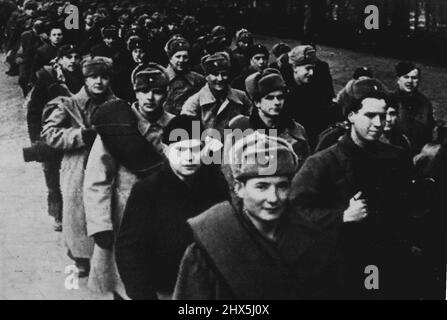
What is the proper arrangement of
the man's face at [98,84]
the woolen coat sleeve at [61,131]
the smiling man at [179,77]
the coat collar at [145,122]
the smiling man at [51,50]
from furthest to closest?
the smiling man at [51,50]
the smiling man at [179,77]
the woolen coat sleeve at [61,131]
the man's face at [98,84]
the coat collar at [145,122]

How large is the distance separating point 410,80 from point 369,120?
2407 millimetres

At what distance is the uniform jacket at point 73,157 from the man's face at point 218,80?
0.96 m

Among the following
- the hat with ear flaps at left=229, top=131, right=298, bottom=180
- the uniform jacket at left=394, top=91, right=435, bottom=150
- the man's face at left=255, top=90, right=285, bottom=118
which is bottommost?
the uniform jacket at left=394, top=91, right=435, bottom=150

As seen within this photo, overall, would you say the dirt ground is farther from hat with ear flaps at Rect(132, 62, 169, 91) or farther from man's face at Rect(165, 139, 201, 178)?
man's face at Rect(165, 139, 201, 178)

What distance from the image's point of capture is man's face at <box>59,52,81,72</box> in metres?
7.88

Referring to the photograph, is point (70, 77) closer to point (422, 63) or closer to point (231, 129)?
point (231, 129)

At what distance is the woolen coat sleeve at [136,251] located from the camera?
475 centimetres

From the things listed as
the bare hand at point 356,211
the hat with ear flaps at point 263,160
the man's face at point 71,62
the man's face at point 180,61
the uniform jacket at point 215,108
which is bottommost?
the man's face at point 180,61

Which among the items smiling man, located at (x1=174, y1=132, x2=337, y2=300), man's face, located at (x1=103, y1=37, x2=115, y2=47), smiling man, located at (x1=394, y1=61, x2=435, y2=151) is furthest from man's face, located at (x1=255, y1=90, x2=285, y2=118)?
man's face, located at (x1=103, y1=37, x2=115, y2=47)

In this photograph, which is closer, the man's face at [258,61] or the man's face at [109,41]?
the man's face at [258,61]

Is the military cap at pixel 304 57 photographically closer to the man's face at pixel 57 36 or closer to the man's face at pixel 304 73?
the man's face at pixel 304 73

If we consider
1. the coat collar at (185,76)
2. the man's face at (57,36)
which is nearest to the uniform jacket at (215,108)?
the coat collar at (185,76)

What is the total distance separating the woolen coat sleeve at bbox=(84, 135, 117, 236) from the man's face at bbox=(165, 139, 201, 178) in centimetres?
101

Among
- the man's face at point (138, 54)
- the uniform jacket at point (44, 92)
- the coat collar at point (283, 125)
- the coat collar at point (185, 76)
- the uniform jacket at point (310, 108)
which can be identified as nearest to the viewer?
the coat collar at point (283, 125)
